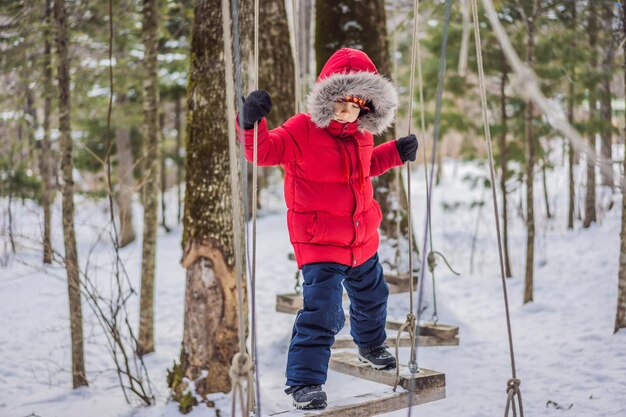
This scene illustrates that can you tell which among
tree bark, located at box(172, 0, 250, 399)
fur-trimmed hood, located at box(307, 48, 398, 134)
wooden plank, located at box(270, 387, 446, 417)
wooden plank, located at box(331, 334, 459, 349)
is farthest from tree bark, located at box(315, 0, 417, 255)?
wooden plank, located at box(270, 387, 446, 417)

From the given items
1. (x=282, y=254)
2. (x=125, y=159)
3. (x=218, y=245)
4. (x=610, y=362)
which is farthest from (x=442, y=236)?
(x=218, y=245)

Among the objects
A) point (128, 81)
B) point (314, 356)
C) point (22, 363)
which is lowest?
point (22, 363)

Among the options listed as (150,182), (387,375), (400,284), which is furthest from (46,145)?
(387,375)

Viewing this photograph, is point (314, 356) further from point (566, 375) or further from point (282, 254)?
point (282, 254)

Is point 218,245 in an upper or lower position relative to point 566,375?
upper

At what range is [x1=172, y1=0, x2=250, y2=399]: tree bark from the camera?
449 centimetres

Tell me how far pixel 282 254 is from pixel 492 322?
13.3ft

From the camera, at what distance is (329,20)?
20.3 feet

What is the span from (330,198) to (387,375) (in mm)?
833

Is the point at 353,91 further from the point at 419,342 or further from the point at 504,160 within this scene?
the point at 504,160

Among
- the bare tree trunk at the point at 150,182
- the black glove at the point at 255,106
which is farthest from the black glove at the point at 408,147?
the bare tree trunk at the point at 150,182

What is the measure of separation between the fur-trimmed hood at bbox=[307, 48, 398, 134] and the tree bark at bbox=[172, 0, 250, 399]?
6.01 feet

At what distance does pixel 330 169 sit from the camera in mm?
2691

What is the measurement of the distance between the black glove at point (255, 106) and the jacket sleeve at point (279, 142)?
8 cm
